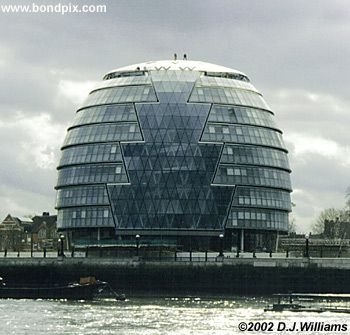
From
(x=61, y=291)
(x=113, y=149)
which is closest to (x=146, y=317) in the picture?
(x=61, y=291)

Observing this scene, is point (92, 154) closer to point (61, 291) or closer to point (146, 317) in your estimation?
point (61, 291)

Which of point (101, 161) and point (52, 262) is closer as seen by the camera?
point (52, 262)

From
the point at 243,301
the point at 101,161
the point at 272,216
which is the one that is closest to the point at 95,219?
the point at 101,161

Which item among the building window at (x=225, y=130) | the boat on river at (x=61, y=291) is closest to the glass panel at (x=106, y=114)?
the building window at (x=225, y=130)

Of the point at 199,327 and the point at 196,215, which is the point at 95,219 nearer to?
the point at 196,215

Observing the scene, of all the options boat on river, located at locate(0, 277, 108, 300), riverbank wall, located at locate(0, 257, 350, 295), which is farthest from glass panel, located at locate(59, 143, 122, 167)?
boat on river, located at locate(0, 277, 108, 300)

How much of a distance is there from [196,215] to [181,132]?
1063 centimetres

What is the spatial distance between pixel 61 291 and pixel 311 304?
2345 cm

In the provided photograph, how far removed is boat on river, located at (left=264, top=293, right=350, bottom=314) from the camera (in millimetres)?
92000

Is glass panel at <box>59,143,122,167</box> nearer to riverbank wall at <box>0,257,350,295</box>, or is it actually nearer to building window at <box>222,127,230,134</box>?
building window at <box>222,127,230,134</box>

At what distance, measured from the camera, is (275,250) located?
6540 inches

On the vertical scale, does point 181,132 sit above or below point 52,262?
above

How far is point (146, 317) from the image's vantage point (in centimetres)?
8838

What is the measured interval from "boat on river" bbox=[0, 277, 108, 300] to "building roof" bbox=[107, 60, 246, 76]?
180 feet
